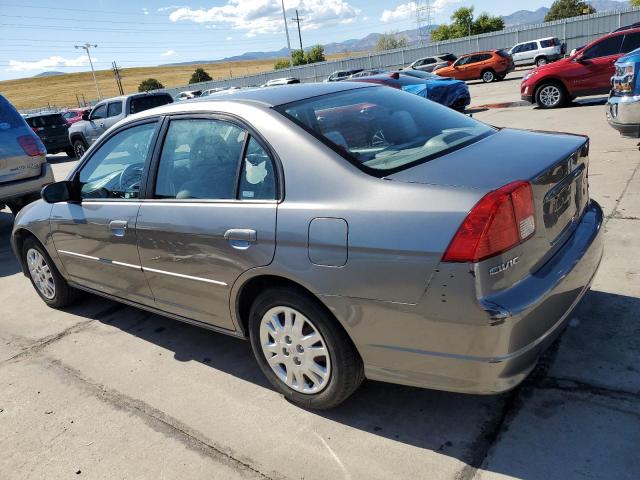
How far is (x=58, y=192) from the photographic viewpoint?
3.97m

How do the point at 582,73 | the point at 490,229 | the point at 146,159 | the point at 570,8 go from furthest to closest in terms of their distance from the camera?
the point at 570,8 < the point at 582,73 < the point at 146,159 < the point at 490,229

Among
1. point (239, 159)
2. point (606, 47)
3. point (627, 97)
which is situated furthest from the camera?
point (606, 47)

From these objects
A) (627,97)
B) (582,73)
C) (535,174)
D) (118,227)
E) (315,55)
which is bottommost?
(582,73)

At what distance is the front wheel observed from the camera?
27.2 m

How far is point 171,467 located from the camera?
2.64m

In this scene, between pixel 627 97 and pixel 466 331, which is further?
pixel 627 97

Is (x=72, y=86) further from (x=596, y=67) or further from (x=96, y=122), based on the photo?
(x=596, y=67)

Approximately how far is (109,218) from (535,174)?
2690 millimetres

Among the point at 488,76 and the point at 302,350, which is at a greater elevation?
the point at 302,350

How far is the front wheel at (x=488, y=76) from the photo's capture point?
27250 mm

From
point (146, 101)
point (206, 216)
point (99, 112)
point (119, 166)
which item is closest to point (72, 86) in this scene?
point (99, 112)

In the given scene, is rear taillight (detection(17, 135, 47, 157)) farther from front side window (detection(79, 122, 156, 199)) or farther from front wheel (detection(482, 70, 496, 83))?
front wheel (detection(482, 70, 496, 83))

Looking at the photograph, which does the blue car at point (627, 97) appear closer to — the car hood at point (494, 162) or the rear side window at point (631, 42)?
the car hood at point (494, 162)

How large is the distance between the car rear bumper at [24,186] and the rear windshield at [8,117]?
26.6 inches
